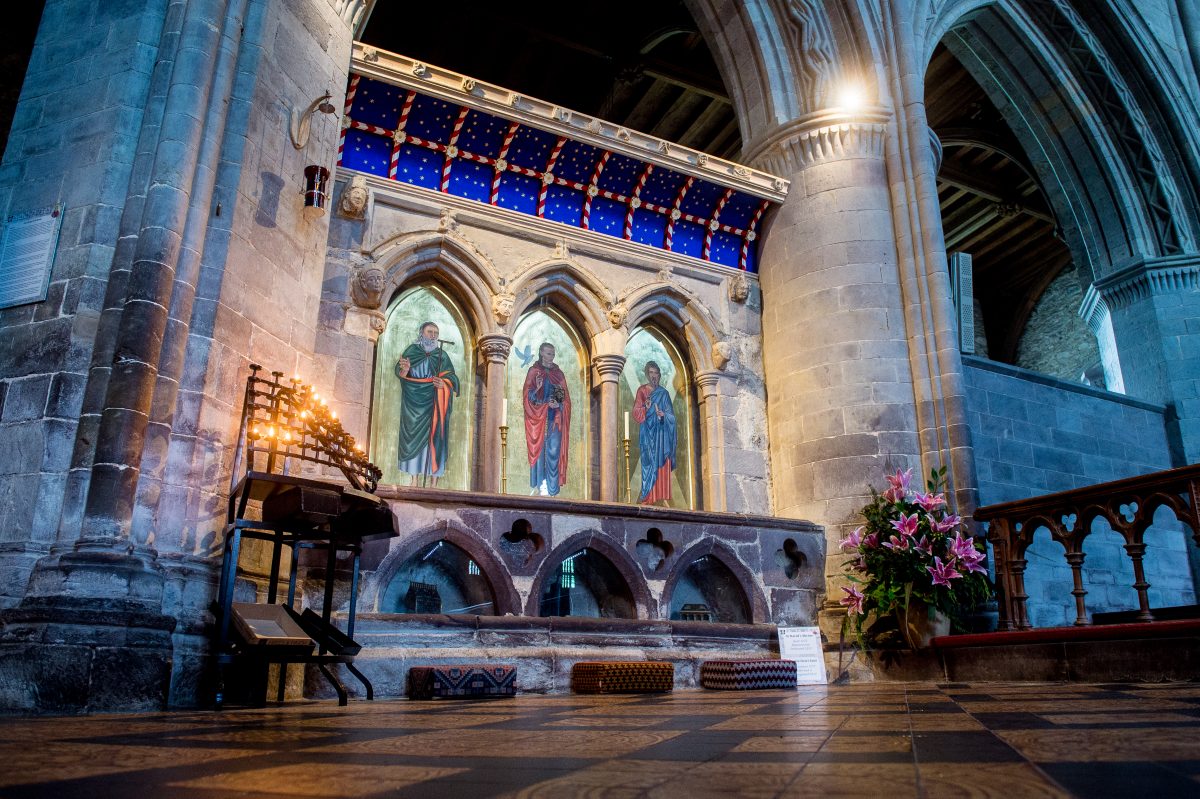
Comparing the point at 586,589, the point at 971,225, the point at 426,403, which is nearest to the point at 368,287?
the point at 426,403

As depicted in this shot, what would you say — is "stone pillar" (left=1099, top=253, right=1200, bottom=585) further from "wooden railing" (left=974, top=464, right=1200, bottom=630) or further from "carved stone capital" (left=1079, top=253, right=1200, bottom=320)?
"wooden railing" (left=974, top=464, right=1200, bottom=630)

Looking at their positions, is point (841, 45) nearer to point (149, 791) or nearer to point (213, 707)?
point (213, 707)

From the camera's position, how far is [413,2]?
11531mm

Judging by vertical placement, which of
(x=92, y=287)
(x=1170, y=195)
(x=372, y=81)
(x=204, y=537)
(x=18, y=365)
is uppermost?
(x=1170, y=195)

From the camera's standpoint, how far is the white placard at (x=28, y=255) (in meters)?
4.70

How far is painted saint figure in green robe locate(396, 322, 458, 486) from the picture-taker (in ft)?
23.8

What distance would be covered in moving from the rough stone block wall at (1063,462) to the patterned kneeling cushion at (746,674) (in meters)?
3.75

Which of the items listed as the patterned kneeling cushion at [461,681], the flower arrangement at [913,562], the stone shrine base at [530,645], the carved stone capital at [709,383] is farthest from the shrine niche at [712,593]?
the patterned kneeling cushion at [461,681]

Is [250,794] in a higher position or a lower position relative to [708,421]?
lower

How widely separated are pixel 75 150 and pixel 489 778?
16.0 feet

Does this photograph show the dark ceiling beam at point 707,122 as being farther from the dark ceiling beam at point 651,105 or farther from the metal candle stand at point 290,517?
the metal candle stand at point 290,517

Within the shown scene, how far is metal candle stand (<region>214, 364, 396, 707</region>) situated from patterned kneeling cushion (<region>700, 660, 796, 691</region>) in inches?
84.0

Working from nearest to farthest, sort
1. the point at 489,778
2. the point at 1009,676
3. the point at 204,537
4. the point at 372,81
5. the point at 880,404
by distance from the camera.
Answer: the point at 489,778 → the point at 204,537 → the point at 1009,676 → the point at 372,81 → the point at 880,404

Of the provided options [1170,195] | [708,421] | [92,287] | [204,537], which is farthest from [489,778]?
[1170,195]
